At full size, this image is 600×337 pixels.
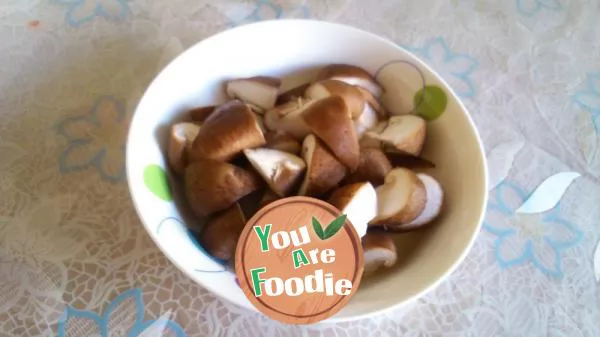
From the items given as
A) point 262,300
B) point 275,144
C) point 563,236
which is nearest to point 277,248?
point 262,300

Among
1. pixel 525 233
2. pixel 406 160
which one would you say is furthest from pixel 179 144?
pixel 525 233

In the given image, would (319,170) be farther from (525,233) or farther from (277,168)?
(525,233)

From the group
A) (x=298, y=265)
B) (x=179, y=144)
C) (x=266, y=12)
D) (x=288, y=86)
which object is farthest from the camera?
(x=266, y=12)

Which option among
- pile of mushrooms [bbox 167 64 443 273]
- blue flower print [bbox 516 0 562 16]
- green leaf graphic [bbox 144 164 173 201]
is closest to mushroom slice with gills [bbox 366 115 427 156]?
pile of mushrooms [bbox 167 64 443 273]

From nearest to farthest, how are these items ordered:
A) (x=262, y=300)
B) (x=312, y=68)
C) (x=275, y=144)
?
(x=262, y=300), (x=275, y=144), (x=312, y=68)

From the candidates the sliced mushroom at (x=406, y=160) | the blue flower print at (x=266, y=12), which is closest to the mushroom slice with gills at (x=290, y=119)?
the sliced mushroom at (x=406, y=160)

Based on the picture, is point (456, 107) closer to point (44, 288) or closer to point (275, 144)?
point (275, 144)
